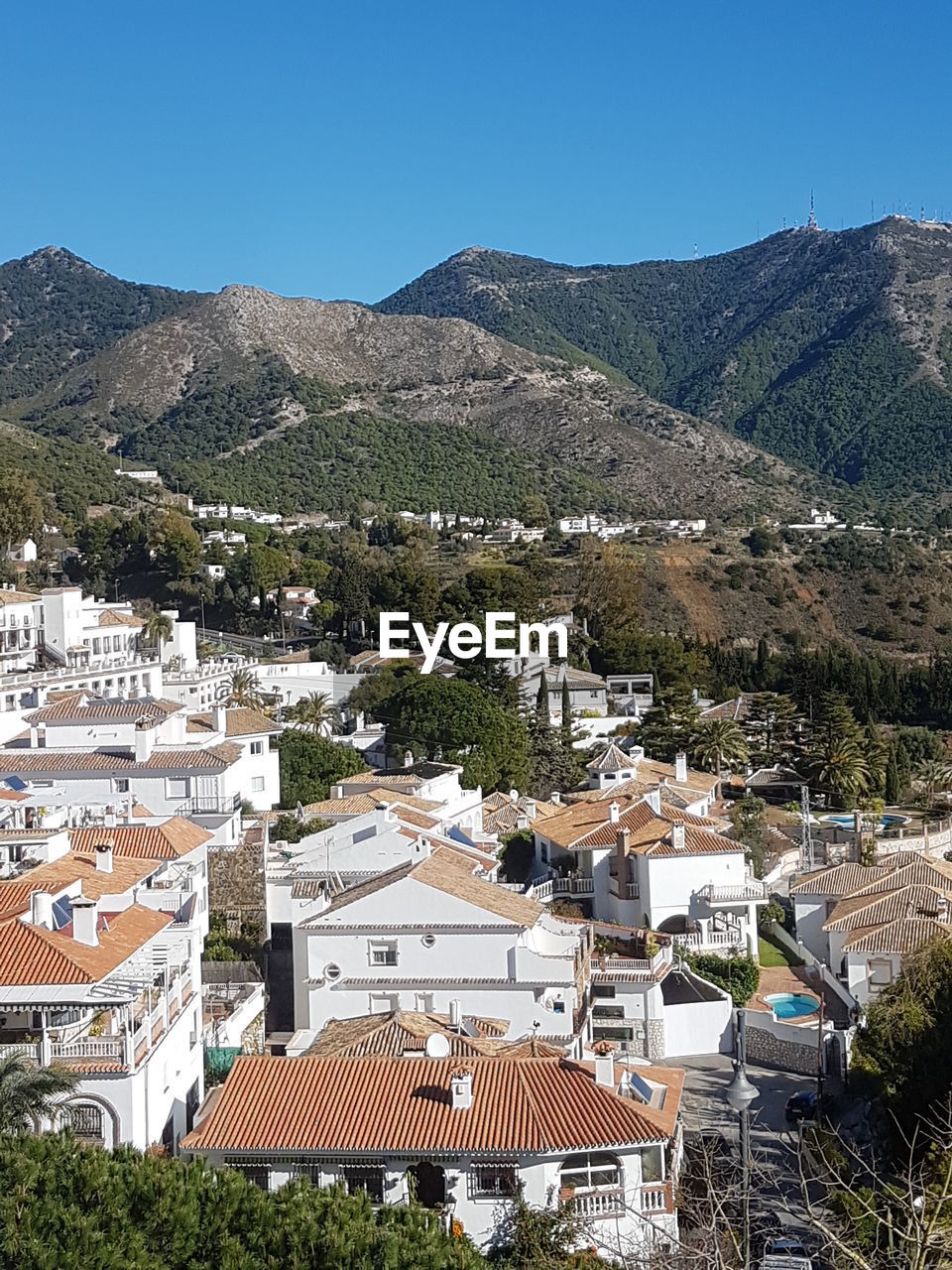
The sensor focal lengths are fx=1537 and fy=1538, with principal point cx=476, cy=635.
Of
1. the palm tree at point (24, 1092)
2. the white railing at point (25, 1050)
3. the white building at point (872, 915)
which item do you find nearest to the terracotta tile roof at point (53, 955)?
the white railing at point (25, 1050)

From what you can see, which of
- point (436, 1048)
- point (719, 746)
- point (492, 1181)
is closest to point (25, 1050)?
point (436, 1048)

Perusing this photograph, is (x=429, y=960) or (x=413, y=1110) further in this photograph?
(x=429, y=960)

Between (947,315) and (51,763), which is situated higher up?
(947,315)

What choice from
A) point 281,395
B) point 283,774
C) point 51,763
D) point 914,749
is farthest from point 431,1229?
point 281,395

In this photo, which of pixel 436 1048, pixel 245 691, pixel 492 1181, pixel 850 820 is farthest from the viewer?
pixel 245 691

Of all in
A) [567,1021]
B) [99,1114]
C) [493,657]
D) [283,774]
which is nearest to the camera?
[99,1114]

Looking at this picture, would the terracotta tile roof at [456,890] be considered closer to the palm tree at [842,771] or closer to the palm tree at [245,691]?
the palm tree at [245,691]

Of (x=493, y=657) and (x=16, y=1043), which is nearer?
(x=16, y=1043)

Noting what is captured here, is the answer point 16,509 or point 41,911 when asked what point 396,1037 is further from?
point 16,509

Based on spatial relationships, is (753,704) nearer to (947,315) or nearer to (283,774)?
(283,774)
